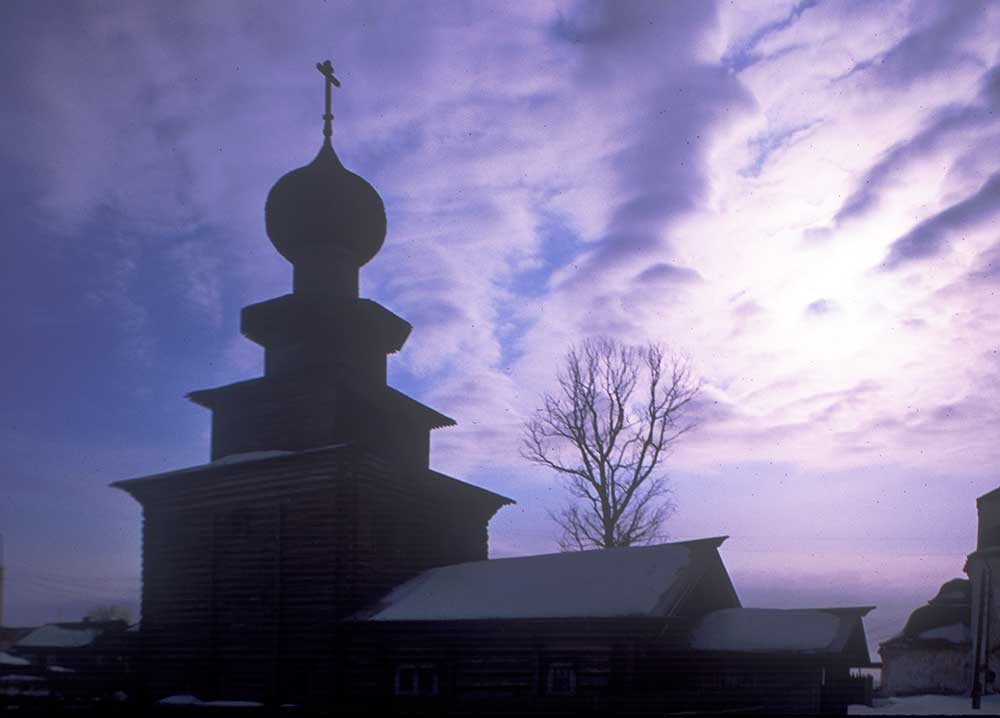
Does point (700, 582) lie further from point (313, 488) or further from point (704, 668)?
point (313, 488)

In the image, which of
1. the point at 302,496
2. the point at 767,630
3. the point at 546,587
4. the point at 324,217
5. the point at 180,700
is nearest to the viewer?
the point at 767,630

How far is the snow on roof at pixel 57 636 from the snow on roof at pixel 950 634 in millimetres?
38068

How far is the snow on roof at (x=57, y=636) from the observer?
129ft

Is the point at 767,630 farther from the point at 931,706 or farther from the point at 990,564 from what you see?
the point at 990,564

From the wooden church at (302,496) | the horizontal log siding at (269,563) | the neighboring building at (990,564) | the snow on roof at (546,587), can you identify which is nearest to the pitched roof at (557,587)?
the snow on roof at (546,587)

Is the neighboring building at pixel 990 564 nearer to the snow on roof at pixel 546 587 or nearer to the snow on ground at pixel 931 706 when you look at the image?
the snow on ground at pixel 931 706

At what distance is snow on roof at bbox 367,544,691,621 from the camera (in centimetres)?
1931

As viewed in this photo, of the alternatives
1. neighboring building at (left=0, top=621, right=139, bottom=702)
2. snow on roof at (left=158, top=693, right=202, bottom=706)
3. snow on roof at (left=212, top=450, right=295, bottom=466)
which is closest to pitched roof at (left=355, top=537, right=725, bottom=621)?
snow on roof at (left=212, top=450, right=295, bottom=466)

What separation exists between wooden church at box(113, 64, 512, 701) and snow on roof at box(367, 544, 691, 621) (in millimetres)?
1400

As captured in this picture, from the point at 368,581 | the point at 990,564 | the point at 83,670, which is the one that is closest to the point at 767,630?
the point at 368,581

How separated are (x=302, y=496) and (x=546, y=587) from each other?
616 centimetres

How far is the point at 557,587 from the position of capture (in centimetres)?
2081

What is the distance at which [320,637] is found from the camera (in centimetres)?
2139

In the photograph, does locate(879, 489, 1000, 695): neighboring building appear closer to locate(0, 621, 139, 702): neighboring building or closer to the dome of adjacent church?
the dome of adjacent church
